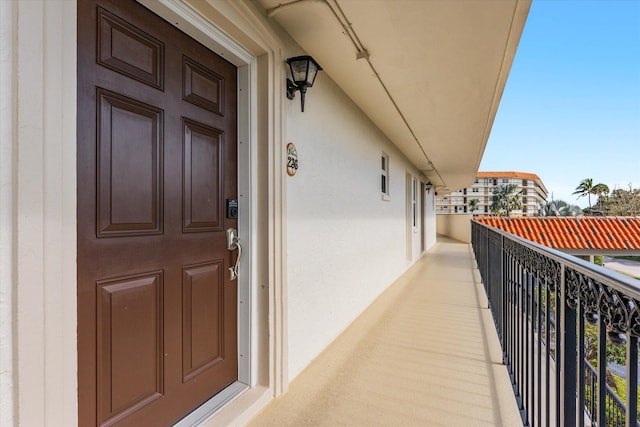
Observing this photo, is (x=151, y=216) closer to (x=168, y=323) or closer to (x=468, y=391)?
(x=168, y=323)

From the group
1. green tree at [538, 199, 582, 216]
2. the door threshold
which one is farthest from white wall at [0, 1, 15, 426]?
green tree at [538, 199, 582, 216]

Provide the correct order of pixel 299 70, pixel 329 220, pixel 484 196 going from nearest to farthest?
pixel 299 70 < pixel 329 220 < pixel 484 196

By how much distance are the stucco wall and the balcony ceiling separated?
1221 cm

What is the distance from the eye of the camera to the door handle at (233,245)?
5.52 feet

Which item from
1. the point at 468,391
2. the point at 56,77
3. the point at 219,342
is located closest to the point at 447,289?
the point at 468,391

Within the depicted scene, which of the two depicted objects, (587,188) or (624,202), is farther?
(587,188)

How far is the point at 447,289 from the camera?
4.60 metres

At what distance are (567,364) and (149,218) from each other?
1647 mm

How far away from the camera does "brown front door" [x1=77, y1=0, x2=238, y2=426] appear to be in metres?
1.04

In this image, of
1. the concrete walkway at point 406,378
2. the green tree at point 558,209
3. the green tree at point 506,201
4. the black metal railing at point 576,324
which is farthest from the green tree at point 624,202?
the black metal railing at point 576,324

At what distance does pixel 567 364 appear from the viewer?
1.00m

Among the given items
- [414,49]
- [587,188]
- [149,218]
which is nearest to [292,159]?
[149,218]

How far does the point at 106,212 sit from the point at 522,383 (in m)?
2.24

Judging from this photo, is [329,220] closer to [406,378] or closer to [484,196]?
[406,378]
